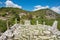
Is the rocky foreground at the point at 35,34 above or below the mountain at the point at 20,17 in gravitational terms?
below

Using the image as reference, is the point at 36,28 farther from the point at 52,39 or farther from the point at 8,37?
the point at 8,37

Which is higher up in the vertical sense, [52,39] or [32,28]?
[32,28]

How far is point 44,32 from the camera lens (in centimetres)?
671

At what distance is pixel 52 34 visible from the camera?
6.86 m

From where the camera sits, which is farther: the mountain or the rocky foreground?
the mountain

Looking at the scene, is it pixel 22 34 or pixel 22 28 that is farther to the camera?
pixel 22 28

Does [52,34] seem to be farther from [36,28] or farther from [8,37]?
[8,37]

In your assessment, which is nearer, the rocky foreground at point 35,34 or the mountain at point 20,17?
the rocky foreground at point 35,34

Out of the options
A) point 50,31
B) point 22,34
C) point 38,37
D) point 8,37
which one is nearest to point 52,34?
point 50,31

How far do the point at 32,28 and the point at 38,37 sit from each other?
1.77ft

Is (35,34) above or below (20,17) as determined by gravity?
Answer: below

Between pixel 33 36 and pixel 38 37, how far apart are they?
0.22 meters

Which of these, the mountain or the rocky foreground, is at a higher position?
the mountain

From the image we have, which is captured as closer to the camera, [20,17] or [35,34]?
[35,34]
